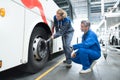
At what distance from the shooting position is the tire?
8.42ft

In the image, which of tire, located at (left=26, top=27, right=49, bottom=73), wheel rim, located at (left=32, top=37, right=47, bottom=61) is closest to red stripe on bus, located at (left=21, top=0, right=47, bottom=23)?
tire, located at (left=26, top=27, right=49, bottom=73)

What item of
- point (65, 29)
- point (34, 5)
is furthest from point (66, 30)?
point (34, 5)

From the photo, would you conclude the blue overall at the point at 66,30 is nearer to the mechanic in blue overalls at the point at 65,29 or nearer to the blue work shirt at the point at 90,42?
the mechanic in blue overalls at the point at 65,29

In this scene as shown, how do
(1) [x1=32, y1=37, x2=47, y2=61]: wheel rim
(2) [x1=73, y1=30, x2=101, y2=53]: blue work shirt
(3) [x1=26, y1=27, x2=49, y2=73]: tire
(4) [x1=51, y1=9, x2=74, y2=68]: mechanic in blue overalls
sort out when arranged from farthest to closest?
(4) [x1=51, y1=9, x2=74, y2=68]: mechanic in blue overalls
(2) [x1=73, y1=30, x2=101, y2=53]: blue work shirt
(1) [x1=32, y1=37, x2=47, y2=61]: wheel rim
(3) [x1=26, y1=27, x2=49, y2=73]: tire

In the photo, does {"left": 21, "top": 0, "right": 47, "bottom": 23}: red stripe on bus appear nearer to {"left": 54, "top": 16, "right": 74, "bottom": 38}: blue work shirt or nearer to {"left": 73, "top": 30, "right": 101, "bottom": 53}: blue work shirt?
{"left": 54, "top": 16, "right": 74, "bottom": 38}: blue work shirt

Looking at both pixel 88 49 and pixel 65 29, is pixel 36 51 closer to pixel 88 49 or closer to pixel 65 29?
pixel 88 49

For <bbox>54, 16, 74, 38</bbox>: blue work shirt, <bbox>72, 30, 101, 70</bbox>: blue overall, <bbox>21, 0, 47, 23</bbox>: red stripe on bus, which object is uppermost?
<bbox>21, 0, 47, 23</bbox>: red stripe on bus

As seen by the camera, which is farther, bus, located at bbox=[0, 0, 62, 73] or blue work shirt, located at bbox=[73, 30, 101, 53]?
blue work shirt, located at bbox=[73, 30, 101, 53]

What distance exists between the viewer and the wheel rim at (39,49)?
8.94 feet

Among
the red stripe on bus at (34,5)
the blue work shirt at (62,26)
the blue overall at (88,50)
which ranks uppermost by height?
the red stripe on bus at (34,5)

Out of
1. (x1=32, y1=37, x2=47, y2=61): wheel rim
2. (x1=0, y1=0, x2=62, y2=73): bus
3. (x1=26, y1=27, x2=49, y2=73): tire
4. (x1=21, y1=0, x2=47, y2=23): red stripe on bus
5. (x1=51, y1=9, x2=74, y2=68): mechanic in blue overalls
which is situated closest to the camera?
(x1=0, y1=0, x2=62, y2=73): bus

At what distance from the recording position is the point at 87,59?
114 inches

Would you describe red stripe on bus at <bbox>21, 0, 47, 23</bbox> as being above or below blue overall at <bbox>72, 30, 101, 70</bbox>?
above

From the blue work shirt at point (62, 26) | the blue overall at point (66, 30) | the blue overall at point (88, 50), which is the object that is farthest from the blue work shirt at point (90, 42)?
the blue work shirt at point (62, 26)
